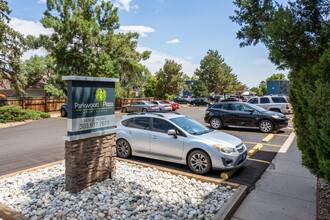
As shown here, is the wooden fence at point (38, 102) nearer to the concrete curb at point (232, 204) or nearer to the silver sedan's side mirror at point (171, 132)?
the silver sedan's side mirror at point (171, 132)

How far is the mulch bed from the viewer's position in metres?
4.07

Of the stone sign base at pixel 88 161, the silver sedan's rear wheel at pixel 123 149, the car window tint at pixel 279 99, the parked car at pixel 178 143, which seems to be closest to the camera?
the stone sign base at pixel 88 161

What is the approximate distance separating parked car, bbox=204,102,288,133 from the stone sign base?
909cm

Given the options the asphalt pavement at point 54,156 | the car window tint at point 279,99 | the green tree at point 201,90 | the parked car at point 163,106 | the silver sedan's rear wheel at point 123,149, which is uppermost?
the green tree at point 201,90

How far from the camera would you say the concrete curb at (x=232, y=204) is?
12.8ft

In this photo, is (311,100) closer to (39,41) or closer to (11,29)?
(11,29)

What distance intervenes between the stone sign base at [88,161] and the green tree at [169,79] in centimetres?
3610

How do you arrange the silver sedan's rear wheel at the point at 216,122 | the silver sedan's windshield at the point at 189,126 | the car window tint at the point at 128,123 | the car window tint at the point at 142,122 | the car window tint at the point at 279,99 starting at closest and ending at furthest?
the silver sedan's windshield at the point at 189,126
the car window tint at the point at 142,122
the car window tint at the point at 128,123
the silver sedan's rear wheel at the point at 216,122
the car window tint at the point at 279,99

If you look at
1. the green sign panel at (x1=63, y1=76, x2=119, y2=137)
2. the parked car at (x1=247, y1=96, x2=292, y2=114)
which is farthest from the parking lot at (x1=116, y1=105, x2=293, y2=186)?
the parked car at (x1=247, y1=96, x2=292, y2=114)

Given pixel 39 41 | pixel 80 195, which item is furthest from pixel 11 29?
pixel 80 195

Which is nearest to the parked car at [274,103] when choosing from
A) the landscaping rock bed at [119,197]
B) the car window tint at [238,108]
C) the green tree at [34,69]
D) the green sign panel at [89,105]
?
the car window tint at [238,108]

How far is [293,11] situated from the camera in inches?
158

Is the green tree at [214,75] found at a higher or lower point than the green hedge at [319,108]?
higher

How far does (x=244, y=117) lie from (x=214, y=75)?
40.3 m
